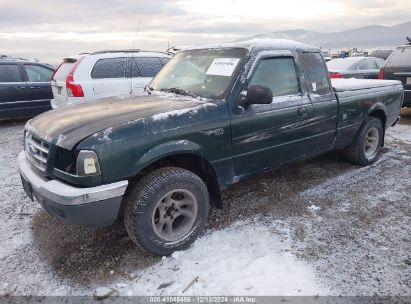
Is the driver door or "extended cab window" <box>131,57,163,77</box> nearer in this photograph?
the driver door

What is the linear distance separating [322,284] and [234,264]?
714 millimetres

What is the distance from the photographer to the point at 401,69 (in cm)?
848

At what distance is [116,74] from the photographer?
24.4 feet

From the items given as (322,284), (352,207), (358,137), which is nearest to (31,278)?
(322,284)

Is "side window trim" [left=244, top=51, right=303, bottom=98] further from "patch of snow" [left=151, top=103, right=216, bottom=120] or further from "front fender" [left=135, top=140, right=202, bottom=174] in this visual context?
"front fender" [left=135, top=140, right=202, bottom=174]

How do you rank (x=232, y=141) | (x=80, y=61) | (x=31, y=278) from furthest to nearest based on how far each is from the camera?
(x=80, y=61) → (x=232, y=141) → (x=31, y=278)

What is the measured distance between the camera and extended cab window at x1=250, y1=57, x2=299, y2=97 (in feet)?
12.2

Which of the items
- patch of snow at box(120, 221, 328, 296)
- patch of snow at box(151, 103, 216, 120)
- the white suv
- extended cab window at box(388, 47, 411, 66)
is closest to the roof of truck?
patch of snow at box(151, 103, 216, 120)

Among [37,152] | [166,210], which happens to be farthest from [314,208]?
[37,152]

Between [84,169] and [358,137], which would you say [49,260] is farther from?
[358,137]

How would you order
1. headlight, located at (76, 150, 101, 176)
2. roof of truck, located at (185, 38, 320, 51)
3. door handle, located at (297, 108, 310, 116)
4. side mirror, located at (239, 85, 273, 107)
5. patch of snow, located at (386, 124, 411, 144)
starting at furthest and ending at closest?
patch of snow, located at (386, 124, 411, 144), door handle, located at (297, 108, 310, 116), roof of truck, located at (185, 38, 320, 51), side mirror, located at (239, 85, 273, 107), headlight, located at (76, 150, 101, 176)

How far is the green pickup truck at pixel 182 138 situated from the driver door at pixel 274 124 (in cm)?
1

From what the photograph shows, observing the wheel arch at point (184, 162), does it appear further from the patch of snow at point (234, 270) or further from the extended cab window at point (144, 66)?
the extended cab window at point (144, 66)

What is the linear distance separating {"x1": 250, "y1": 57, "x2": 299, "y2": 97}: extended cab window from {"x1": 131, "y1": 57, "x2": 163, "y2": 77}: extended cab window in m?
4.47
